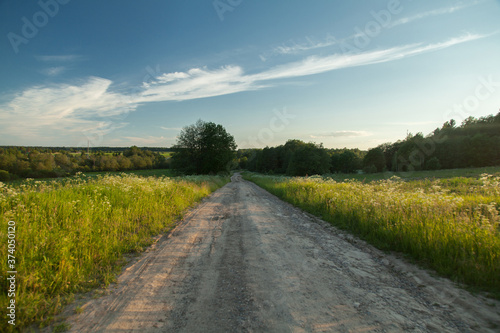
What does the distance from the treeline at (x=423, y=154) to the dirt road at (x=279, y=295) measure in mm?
52578

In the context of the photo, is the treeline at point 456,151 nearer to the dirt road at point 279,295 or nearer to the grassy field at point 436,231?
the grassy field at point 436,231

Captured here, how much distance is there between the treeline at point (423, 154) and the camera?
4778 cm

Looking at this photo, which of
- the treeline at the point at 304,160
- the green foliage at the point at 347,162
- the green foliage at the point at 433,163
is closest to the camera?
the green foliage at the point at 433,163

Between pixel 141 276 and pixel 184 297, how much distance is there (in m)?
1.27

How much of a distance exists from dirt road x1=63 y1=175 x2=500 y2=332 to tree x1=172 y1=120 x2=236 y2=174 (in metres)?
34.3

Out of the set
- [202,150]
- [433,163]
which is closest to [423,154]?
[433,163]

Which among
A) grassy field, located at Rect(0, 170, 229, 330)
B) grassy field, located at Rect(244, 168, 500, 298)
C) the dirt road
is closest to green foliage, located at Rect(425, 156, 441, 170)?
grassy field, located at Rect(244, 168, 500, 298)

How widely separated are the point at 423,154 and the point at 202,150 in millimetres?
56650

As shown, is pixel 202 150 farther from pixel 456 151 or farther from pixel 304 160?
pixel 456 151

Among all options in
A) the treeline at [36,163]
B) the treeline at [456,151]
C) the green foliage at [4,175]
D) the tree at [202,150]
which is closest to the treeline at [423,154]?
the treeline at [456,151]

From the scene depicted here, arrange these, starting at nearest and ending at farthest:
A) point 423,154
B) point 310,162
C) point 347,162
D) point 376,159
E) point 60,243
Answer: point 60,243
point 423,154
point 310,162
point 376,159
point 347,162

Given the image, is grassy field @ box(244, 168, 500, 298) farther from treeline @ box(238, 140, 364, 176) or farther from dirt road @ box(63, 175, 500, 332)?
treeline @ box(238, 140, 364, 176)

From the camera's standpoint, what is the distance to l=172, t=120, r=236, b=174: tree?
39250 millimetres

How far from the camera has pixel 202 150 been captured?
4022cm
